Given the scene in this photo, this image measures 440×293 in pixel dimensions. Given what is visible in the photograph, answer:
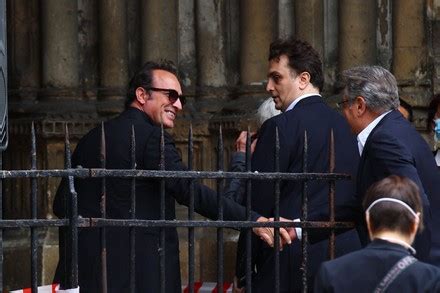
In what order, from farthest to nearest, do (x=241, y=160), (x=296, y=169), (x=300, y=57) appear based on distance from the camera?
Answer: (x=241, y=160) < (x=300, y=57) < (x=296, y=169)

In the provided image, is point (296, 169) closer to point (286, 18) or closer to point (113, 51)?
point (286, 18)

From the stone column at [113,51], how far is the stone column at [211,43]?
50 cm

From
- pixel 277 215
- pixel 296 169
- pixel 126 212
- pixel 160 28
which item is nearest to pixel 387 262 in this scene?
pixel 277 215

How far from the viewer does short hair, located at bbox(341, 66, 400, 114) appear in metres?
6.14

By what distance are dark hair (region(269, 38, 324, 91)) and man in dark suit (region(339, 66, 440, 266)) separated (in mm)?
530

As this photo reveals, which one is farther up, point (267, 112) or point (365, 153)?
point (267, 112)

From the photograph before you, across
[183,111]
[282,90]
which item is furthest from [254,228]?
[183,111]

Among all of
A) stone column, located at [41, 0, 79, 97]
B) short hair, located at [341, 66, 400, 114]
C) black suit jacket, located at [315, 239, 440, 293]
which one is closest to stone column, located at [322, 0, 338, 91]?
Answer: stone column, located at [41, 0, 79, 97]

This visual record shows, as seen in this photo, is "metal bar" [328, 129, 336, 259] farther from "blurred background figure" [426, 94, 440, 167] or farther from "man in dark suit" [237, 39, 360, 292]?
"blurred background figure" [426, 94, 440, 167]

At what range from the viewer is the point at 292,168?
255 inches

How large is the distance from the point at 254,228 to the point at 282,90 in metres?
0.80

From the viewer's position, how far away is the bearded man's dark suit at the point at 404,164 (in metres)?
5.80

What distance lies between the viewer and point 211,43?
10398 mm

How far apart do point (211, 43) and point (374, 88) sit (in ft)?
14.2
